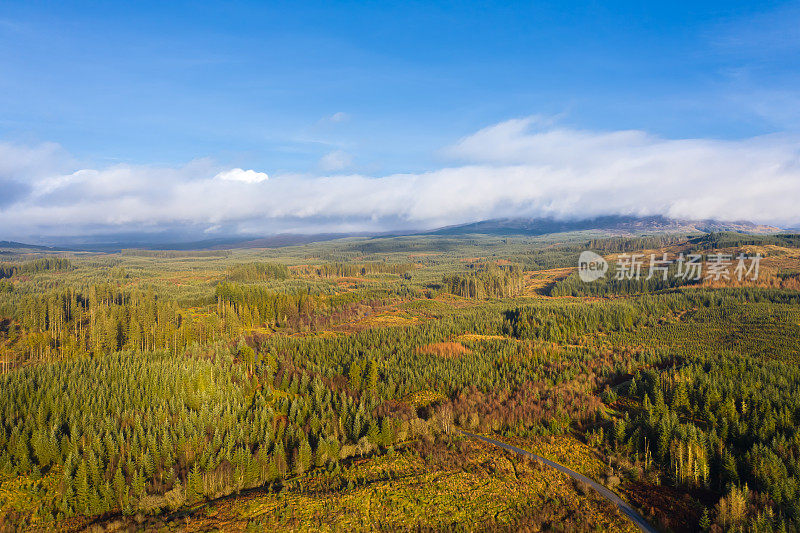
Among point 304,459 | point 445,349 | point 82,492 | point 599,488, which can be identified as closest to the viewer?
point 82,492

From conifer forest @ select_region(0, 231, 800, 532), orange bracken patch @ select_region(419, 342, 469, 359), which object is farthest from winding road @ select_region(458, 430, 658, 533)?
orange bracken patch @ select_region(419, 342, 469, 359)

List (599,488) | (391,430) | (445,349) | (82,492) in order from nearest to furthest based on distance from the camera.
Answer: (82,492) < (599,488) < (391,430) < (445,349)

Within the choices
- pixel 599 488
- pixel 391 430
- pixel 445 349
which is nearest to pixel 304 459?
pixel 391 430

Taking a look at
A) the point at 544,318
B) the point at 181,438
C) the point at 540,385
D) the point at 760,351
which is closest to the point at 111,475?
the point at 181,438

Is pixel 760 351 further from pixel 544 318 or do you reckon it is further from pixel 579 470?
pixel 579 470

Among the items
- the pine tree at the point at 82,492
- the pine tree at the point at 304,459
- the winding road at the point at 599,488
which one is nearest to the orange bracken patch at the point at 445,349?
the winding road at the point at 599,488

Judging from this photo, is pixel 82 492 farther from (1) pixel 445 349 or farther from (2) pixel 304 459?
(1) pixel 445 349

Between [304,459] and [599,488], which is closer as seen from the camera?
[599,488]

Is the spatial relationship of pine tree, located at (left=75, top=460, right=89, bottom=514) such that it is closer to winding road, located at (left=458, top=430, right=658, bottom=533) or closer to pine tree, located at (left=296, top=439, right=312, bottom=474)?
pine tree, located at (left=296, top=439, right=312, bottom=474)
